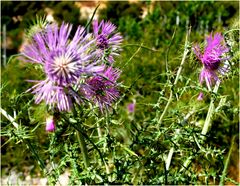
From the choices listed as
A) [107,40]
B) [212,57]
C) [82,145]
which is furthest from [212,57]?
[82,145]

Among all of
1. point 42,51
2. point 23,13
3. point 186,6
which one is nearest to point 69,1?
point 23,13

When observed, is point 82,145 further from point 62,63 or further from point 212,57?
point 212,57

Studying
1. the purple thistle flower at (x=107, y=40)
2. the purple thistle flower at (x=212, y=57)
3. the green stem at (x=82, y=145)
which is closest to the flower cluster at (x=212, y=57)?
the purple thistle flower at (x=212, y=57)

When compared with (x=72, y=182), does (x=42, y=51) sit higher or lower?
higher

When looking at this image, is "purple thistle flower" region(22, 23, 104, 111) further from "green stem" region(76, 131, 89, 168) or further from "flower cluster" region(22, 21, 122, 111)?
"green stem" region(76, 131, 89, 168)

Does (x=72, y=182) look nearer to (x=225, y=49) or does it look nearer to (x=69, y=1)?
(x=225, y=49)

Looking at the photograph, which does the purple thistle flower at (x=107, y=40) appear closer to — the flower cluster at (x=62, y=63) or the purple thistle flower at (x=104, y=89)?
the purple thistle flower at (x=104, y=89)
